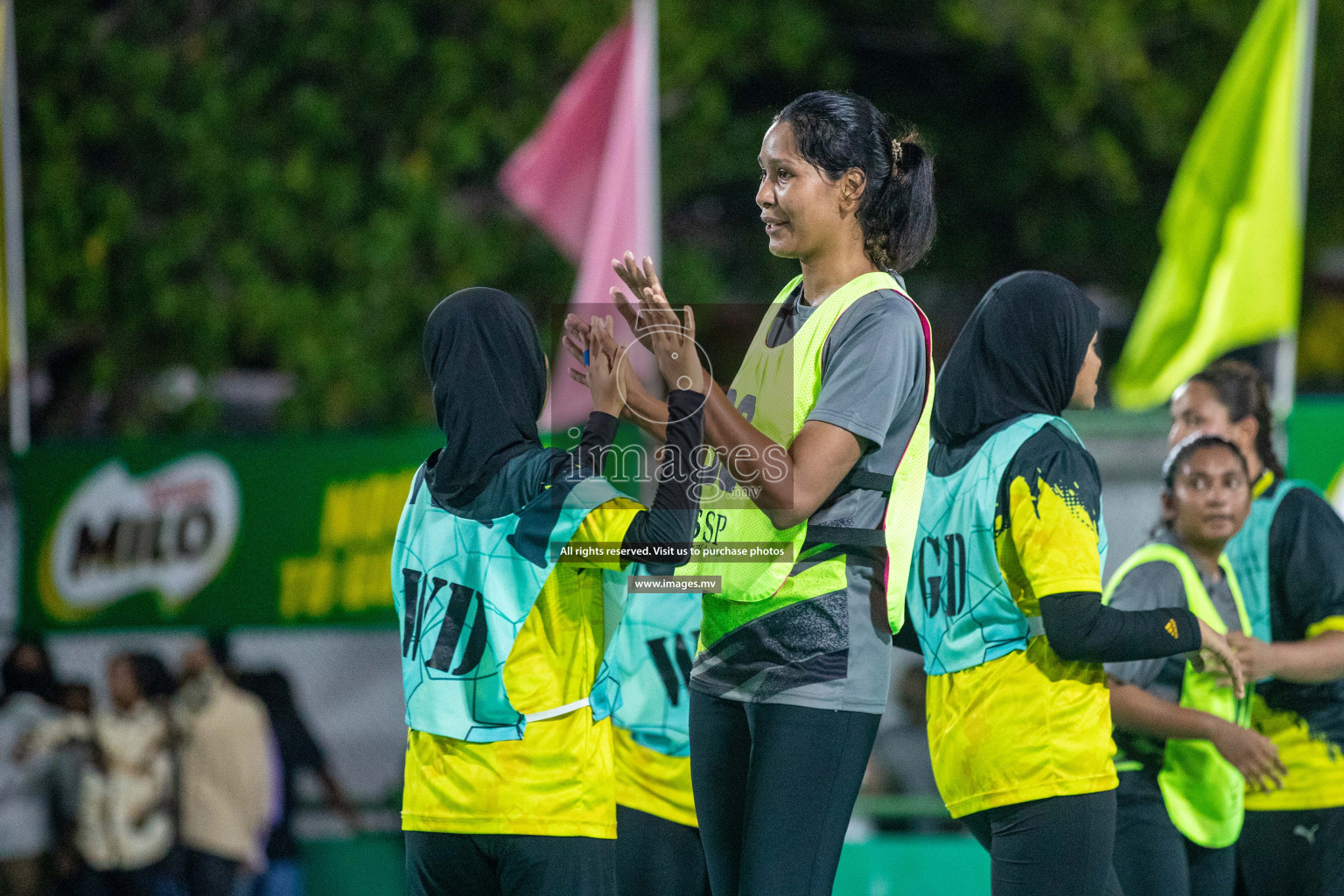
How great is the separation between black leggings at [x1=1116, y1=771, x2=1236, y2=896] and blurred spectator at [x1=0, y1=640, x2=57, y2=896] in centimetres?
537

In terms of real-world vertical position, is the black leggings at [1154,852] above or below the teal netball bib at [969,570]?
below

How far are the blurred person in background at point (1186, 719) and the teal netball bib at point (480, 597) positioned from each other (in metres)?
1.57

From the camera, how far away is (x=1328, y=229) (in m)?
15.8

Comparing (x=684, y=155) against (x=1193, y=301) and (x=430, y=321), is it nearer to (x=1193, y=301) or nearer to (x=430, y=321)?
(x=1193, y=301)

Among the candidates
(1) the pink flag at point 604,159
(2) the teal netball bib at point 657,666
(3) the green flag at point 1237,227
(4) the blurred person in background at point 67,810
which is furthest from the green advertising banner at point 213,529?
(3) the green flag at point 1237,227

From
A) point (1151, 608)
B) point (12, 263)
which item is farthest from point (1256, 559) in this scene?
point (12, 263)

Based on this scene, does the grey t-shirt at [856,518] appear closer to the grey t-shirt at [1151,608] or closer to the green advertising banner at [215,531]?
the grey t-shirt at [1151,608]

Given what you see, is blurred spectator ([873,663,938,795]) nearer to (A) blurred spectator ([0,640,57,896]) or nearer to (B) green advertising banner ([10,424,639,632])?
(B) green advertising banner ([10,424,639,632])

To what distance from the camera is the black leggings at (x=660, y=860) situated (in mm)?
3980

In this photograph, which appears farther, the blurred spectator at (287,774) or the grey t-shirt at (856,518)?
the blurred spectator at (287,774)

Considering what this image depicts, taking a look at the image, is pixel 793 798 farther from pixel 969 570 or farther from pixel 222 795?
pixel 222 795

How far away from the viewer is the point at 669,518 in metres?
3.10

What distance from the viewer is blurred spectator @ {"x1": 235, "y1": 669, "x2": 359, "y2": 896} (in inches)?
288

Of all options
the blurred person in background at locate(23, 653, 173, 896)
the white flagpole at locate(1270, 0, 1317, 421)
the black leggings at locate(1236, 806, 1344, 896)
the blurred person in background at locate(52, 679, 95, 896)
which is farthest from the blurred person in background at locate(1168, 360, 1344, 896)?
the blurred person in background at locate(52, 679, 95, 896)
